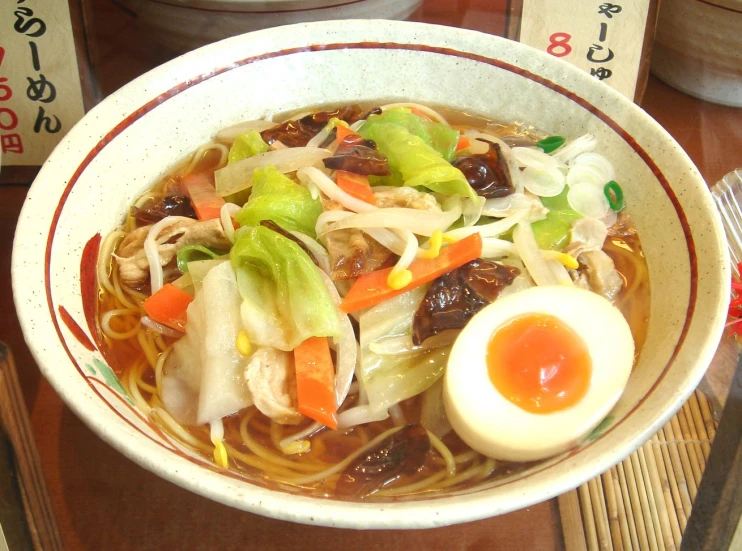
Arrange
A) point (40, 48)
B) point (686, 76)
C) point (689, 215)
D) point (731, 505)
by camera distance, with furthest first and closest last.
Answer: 1. point (686, 76)
2. point (40, 48)
3. point (689, 215)
4. point (731, 505)

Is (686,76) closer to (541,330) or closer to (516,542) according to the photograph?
(541,330)

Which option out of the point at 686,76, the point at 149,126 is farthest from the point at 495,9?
the point at 149,126

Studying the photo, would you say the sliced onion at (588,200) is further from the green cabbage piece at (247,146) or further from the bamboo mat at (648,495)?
the green cabbage piece at (247,146)

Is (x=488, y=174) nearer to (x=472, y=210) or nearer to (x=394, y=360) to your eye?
(x=472, y=210)

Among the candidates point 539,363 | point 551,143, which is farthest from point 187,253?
point 551,143

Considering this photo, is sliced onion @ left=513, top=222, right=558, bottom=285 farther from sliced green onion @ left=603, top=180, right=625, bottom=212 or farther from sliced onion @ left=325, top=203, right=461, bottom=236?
sliced green onion @ left=603, top=180, right=625, bottom=212

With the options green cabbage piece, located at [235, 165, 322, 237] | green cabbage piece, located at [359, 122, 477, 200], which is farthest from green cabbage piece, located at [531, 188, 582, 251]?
green cabbage piece, located at [235, 165, 322, 237]

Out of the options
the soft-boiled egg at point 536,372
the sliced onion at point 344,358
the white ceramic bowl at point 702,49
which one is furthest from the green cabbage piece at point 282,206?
the white ceramic bowl at point 702,49
